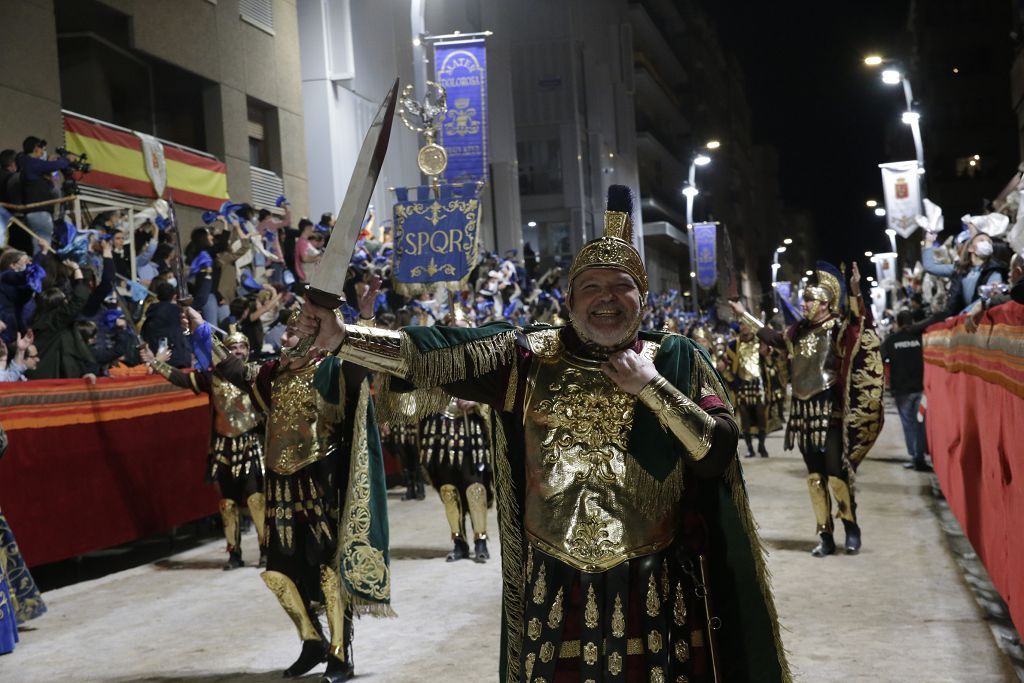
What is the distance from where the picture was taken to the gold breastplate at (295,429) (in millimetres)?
7078

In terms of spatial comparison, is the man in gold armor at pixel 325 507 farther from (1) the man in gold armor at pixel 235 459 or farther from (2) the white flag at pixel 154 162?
(2) the white flag at pixel 154 162

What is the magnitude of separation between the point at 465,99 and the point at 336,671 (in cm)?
1403

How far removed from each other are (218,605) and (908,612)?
17.1ft

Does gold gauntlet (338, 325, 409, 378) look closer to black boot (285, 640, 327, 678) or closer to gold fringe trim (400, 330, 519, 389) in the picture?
gold fringe trim (400, 330, 519, 389)

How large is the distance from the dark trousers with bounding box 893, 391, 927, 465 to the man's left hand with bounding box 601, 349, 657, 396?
14.0m

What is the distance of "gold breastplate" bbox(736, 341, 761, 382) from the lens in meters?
20.0

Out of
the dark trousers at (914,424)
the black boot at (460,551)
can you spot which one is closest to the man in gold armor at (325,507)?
the black boot at (460,551)

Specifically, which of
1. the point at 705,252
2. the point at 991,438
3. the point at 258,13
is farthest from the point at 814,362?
the point at 705,252

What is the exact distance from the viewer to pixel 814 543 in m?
10.8

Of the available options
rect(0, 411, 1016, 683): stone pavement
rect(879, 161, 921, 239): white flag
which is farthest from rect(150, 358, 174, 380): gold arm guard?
rect(879, 161, 921, 239): white flag

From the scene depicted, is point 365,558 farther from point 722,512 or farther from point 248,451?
point 248,451

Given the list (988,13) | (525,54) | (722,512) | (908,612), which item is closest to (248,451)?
(908,612)

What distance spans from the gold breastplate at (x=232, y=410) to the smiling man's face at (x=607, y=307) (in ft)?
24.9

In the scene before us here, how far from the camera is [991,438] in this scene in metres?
7.54
